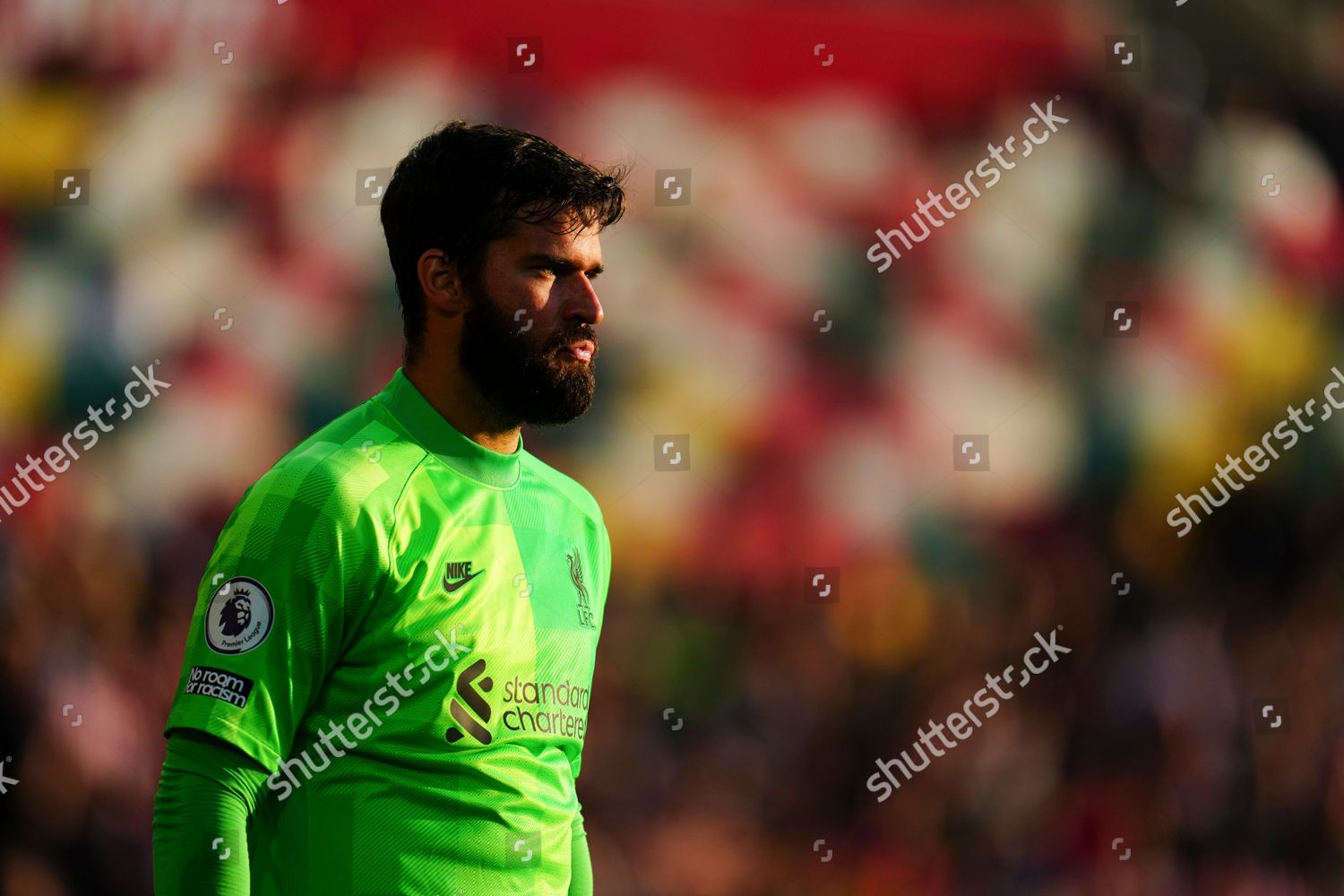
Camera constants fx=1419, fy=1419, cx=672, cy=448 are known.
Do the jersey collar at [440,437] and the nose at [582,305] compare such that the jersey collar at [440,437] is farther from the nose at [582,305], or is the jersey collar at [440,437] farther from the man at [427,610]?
the nose at [582,305]

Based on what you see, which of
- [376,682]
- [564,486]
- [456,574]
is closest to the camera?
[376,682]

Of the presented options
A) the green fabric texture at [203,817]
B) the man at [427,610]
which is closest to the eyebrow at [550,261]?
the man at [427,610]

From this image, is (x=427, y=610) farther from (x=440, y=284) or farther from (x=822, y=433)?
(x=822, y=433)

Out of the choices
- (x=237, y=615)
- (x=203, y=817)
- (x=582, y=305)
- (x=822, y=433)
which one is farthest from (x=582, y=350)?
(x=822, y=433)

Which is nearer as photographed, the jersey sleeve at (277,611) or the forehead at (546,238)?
the jersey sleeve at (277,611)

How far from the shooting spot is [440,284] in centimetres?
194

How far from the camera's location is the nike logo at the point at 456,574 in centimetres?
174

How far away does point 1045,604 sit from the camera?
4.64 metres

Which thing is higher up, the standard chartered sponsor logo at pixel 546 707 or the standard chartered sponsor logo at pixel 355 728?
the standard chartered sponsor logo at pixel 355 728

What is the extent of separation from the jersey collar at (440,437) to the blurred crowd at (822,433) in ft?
7.97

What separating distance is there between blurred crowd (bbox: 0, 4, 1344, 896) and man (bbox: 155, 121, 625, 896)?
2374 mm

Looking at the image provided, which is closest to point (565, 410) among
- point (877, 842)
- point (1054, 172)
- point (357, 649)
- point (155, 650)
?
point (357, 649)

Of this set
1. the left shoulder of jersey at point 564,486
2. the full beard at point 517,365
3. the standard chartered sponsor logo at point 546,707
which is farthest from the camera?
the left shoulder of jersey at point 564,486

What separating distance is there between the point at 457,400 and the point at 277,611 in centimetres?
43
